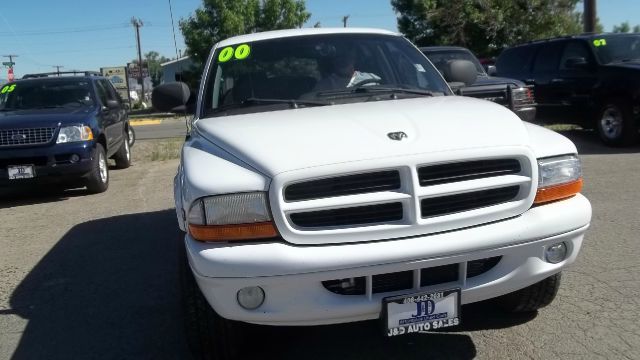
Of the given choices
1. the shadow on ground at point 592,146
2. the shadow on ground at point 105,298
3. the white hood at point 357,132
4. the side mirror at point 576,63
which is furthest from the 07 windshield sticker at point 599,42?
the white hood at point 357,132

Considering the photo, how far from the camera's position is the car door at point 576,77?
34.9ft

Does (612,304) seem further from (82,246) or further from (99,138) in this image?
(99,138)

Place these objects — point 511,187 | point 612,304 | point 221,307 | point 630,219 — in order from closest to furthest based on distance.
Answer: point 221,307
point 511,187
point 612,304
point 630,219

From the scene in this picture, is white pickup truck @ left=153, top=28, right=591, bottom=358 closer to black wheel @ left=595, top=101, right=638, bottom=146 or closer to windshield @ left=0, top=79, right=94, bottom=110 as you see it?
windshield @ left=0, top=79, right=94, bottom=110

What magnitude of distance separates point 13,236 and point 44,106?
3410mm

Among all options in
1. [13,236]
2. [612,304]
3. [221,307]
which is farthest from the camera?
[13,236]

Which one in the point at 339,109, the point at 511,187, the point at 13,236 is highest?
the point at 339,109

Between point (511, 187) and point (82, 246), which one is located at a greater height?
point (511, 187)

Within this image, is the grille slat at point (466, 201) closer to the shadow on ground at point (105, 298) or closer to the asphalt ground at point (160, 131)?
the shadow on ground at point (105, 298)

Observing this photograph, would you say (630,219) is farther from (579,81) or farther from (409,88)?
(579,81)

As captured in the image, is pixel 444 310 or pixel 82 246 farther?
pixel 82 246

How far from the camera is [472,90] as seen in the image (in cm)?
942

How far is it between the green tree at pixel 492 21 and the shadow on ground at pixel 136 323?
23312mm

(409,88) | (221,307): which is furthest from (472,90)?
(221,307)
